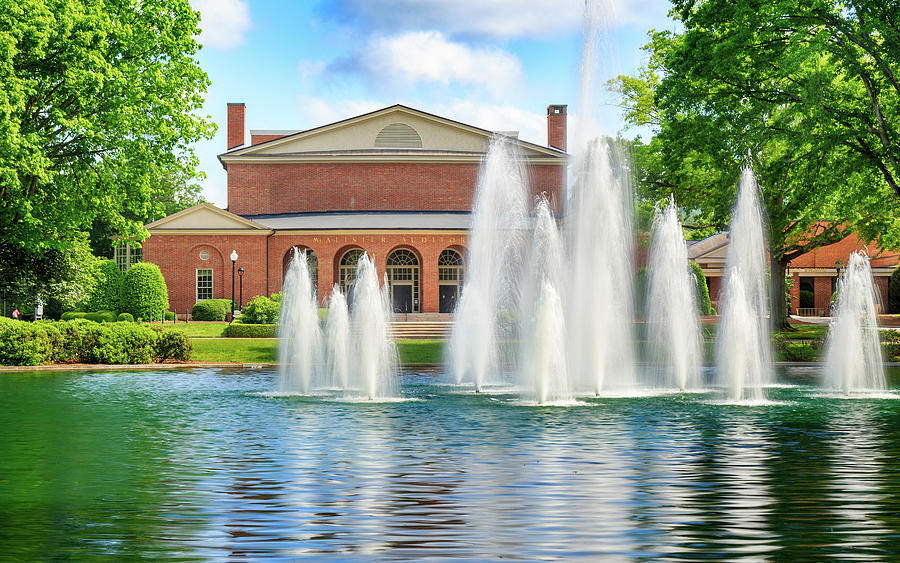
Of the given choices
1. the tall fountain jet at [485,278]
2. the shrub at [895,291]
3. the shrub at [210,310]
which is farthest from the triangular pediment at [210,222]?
the shrub at [895,291]

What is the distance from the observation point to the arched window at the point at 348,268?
184 ft

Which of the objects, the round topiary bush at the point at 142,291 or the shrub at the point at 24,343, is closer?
the shrub at the point at 24,343

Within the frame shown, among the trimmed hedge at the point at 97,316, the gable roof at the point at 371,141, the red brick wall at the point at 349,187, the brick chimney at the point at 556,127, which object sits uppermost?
the brick chimney at the point at 556,127

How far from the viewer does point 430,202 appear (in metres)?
61.0

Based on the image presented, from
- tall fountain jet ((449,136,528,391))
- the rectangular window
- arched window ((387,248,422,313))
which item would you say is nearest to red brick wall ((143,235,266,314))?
the rectangular window

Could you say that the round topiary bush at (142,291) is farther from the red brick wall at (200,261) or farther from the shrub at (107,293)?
the red brick wall at (200,261)

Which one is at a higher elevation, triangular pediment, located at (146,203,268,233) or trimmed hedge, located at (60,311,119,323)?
triangular pediment, located at (146,203,268,233)

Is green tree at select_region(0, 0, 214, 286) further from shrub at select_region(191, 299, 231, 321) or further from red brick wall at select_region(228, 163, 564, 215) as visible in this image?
red brick wall at select_region(228, 163, 564, 215)

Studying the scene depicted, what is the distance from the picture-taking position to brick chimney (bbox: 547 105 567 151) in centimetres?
Result: 6769

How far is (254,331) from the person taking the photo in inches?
1582

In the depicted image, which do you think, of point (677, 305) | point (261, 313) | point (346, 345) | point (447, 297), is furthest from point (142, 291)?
point (677, 305)

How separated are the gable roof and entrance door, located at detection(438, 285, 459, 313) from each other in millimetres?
9913

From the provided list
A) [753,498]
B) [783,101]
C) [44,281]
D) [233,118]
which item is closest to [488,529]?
[753,498]

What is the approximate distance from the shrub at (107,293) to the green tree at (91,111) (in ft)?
46.8
